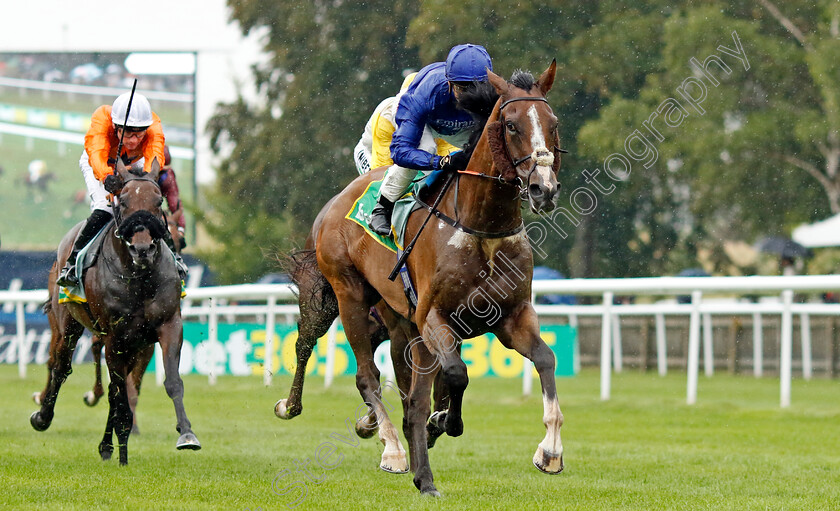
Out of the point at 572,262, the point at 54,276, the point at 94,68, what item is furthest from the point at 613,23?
the point at 54,276

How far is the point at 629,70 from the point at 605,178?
1771 mm

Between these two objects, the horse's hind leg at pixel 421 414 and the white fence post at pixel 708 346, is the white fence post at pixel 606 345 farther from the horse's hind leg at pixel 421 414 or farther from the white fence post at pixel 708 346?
the horse's hind leg at pixel 421 414

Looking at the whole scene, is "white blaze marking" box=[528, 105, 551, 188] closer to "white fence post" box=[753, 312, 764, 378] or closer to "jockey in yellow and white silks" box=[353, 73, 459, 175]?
Result: "jockey in yellow and white silks" box=[353, 73, 459, 175]

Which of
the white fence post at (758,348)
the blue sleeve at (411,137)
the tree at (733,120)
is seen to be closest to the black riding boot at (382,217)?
the blue sleeve at (411,137)

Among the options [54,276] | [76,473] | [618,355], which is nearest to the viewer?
[76,473]

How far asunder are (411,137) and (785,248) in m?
12.9

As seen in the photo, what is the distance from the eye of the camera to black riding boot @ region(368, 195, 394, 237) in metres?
6.26

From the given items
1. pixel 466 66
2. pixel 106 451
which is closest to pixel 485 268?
pixel 466 66

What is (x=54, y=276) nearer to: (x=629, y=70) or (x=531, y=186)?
(x=531, y=186)

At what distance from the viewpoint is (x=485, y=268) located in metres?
5.52

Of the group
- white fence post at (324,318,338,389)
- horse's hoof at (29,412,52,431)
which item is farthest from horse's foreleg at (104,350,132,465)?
white fence post at (324,318,338,389)

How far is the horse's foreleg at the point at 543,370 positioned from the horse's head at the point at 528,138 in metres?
0.67

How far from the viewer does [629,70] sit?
1856 centimetres

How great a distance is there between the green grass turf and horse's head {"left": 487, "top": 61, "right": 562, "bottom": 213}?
4.60ft
